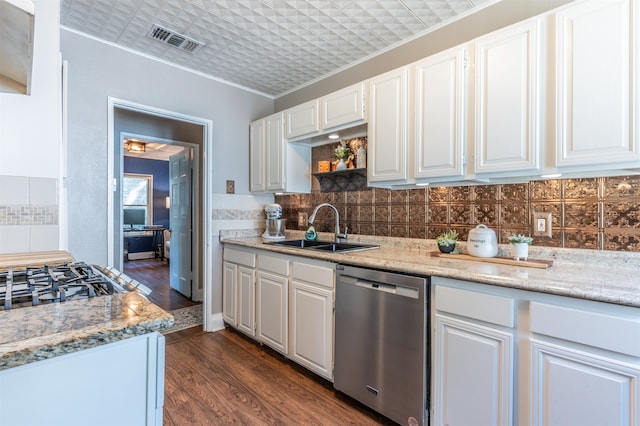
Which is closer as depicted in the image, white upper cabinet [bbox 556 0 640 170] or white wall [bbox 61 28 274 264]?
white upper cabinet [bbox 556 0 640 170]

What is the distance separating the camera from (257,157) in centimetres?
334

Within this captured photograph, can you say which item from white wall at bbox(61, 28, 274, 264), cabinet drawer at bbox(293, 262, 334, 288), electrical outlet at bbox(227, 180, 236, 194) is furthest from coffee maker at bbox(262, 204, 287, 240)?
white wall at bbox(61, 28, 274, 264)

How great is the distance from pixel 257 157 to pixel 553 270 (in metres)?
2.67

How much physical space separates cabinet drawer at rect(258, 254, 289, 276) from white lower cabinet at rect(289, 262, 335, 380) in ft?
0.35

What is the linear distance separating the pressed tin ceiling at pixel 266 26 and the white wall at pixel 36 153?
476 millimetres

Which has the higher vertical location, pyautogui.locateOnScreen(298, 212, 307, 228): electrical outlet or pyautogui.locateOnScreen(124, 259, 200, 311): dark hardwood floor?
pyautogui.locateOnScreen(298, 212, 307, 228): electrical outlet

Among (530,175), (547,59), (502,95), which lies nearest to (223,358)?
(530,175)

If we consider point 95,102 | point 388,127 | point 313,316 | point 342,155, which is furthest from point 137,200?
point 388,127

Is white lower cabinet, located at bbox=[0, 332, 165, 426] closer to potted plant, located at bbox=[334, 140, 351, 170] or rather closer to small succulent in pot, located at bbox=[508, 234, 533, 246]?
small succulent in pot, located at bbox=[508, 234, 533, 246]

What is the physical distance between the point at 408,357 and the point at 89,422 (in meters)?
1.39

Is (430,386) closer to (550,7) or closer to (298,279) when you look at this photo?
(298,279)

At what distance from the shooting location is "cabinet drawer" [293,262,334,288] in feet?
6.88

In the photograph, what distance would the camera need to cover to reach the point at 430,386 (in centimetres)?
160

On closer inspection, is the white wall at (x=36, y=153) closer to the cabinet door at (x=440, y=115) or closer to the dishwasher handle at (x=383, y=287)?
the dishwasher handle at (x=383, y=287)
